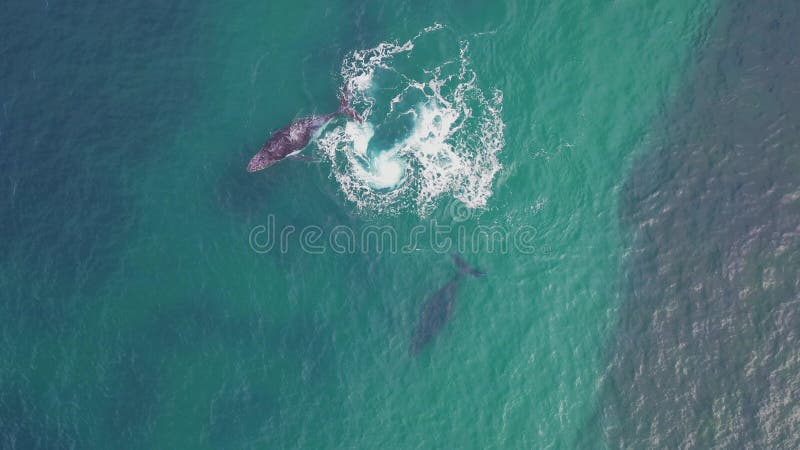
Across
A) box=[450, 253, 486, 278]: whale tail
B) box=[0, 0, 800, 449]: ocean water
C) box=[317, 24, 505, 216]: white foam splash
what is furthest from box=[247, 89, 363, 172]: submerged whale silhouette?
box=[450, 253, 486, 278]: whale tail

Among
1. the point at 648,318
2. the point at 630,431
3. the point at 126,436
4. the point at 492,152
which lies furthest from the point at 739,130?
the point at 126,436

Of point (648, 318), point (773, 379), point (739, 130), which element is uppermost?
point (739, 130)

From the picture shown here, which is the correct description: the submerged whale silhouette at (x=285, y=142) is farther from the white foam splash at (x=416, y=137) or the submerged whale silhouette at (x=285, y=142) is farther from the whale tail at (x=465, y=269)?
the whale tail at (x=465, y=269)

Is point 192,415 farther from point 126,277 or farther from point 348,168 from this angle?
point 348,168

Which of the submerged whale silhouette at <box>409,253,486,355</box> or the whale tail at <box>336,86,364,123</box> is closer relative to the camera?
the submerged whale silhouette at <box>409,253,486,355</box>

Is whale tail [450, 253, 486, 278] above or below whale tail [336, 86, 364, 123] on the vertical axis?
below

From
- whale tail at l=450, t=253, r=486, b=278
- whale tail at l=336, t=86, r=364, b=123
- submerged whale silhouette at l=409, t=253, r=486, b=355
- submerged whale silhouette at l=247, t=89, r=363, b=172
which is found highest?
whale tail at l=336, t=86, r=364, b=123

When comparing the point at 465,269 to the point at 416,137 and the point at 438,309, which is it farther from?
the point at 416,137

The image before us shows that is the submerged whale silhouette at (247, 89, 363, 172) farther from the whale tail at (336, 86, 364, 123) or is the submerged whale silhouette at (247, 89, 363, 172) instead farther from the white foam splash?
the whale tail at (336, 86, 364, 123)
